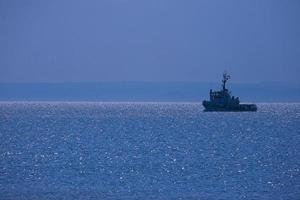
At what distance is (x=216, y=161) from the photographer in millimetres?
69625

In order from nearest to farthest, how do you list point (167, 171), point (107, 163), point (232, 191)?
point (232, 191), point (167, 171), point (107, 163)

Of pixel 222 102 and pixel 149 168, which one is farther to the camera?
pixel 222 102

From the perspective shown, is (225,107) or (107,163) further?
(225,107)

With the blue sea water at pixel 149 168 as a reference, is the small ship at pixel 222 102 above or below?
above

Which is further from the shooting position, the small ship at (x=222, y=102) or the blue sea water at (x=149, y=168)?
the small ship at (x=222, y=102)

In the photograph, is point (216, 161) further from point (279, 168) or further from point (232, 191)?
point (232, 191)

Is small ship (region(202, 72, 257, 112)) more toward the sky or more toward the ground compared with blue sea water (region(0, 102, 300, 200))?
more toward the sky

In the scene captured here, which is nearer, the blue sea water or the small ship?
the blue sea water

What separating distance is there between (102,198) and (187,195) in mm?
5182

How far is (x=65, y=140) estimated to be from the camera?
99.4m

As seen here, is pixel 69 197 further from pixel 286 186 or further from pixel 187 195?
pixel 286 186

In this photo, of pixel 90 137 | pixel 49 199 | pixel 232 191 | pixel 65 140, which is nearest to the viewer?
pixel 49 199

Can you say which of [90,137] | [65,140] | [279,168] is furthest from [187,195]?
[90,137]

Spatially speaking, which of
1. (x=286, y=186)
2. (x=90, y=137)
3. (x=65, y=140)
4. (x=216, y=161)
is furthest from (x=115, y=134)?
(x=286, y=186)
